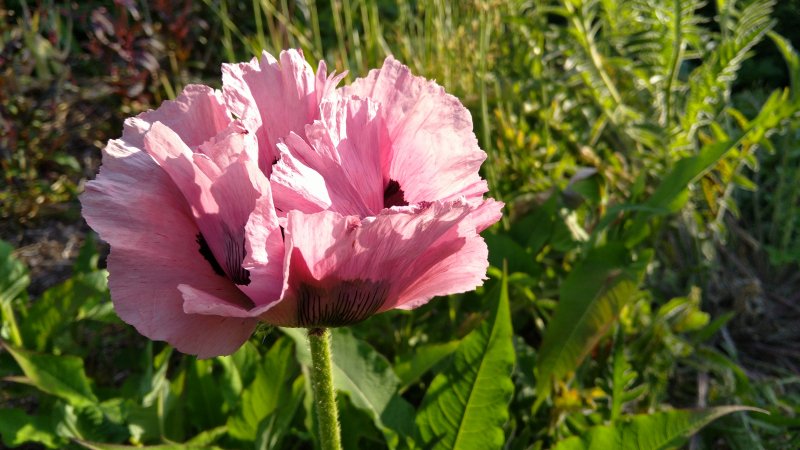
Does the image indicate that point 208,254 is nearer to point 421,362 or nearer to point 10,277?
point 421,362

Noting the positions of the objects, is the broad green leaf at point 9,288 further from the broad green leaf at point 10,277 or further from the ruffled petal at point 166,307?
the ruffled petal at point 166,307

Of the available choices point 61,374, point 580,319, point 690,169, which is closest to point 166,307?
point 61,374

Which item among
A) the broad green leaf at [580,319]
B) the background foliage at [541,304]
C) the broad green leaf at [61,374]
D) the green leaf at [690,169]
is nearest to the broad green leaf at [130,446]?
the background foliage at [541,304]

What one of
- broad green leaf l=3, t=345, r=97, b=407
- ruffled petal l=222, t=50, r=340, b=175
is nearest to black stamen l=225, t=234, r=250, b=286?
ruffled petal l=222, t=50, r=340, b=175

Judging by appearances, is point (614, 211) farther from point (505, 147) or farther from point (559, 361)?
point (505, 147)

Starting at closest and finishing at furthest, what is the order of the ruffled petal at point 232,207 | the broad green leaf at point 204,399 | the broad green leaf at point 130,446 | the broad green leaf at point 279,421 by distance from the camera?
the ruffled petal at point 232,207, the broad green leaf at point 130,446, the broad green leaf at point 279,421, the broad green leaf at point 204,399

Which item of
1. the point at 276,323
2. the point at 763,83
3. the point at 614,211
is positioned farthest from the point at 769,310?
the point at 276,323
